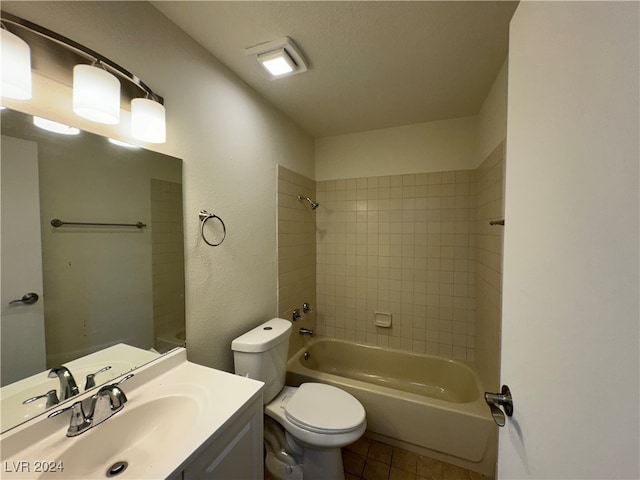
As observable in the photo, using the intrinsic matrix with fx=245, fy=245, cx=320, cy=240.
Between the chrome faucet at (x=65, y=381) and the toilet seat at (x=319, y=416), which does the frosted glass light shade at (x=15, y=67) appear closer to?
the chrome faucet at (x=65, y=381)

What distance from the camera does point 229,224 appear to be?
A: 1.46 meters

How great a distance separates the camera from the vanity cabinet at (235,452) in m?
0.74

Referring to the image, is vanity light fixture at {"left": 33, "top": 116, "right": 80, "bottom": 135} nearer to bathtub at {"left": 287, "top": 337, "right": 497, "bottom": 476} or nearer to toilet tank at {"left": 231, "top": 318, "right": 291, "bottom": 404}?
toilet tank at {"left": 231, "top": 318, "right": 291, "bottom": 404}

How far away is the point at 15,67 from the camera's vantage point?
2.20ft

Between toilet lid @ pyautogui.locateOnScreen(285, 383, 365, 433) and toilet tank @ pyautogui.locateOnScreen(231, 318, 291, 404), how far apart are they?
0.15 metres

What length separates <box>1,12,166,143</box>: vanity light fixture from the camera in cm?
69

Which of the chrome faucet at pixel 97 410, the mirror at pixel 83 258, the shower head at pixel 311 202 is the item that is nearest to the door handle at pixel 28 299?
the mirror at pixel 83 258

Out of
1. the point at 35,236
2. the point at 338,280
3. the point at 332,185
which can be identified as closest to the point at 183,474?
the point at 35,236

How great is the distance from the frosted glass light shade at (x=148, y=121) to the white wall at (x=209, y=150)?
0.10 metres

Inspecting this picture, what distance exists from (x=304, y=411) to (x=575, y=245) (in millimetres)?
1455

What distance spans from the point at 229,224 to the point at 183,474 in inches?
42.9

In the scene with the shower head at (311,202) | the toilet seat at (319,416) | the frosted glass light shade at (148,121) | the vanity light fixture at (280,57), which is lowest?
the toilet seat at (319,416)

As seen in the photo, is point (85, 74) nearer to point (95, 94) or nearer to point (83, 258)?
point (95, 94)

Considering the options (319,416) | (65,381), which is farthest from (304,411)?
(65,381)
